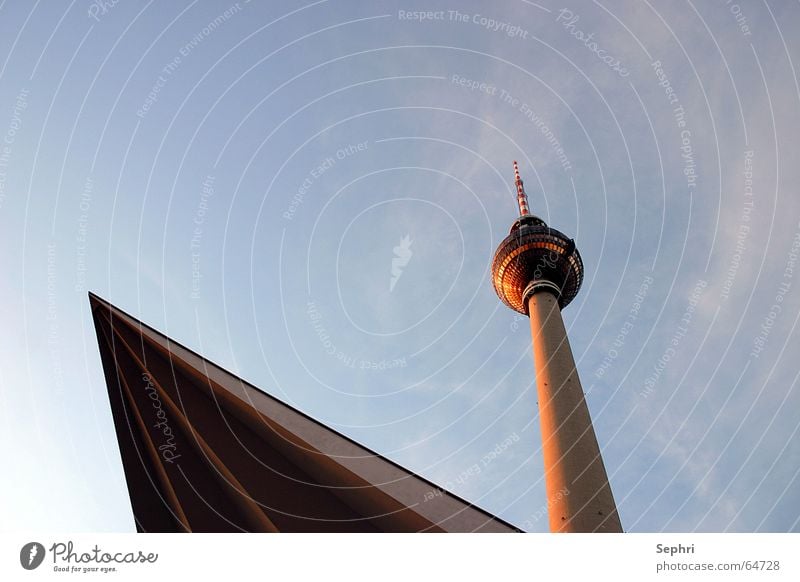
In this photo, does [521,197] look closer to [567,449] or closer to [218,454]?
[567,449]

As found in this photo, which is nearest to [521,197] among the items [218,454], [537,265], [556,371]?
[537,265]

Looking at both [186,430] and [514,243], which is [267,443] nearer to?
[186,430]

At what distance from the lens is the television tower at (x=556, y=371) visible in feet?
70.7

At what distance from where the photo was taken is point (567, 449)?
2345 centimetres

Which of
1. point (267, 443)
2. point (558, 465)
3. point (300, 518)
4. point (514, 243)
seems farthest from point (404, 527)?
point (514, 243)

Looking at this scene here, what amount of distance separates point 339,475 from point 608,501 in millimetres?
14589

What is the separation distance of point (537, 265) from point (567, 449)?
15011 millimetres

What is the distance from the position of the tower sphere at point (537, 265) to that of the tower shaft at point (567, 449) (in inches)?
222

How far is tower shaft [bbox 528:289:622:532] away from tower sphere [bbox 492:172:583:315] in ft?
18.5

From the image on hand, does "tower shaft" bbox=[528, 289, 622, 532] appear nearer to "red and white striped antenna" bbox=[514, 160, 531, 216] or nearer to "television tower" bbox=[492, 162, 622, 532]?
"television tower" bbox=[492, 162, 622, 532]

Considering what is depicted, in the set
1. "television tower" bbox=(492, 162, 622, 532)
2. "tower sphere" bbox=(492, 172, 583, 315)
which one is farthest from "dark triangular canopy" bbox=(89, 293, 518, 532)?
"tower sphere" bbox=(492, 172, 583, 315)

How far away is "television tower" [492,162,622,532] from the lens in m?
21.6

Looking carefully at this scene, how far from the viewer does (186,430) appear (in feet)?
47.1

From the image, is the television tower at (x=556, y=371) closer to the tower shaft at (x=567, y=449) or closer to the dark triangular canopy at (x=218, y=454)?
the tower shaft at (x=567, y=449)
